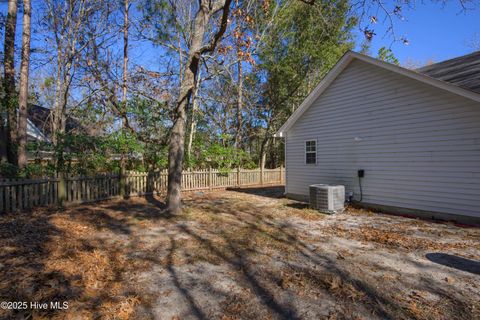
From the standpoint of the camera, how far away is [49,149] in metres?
8.95

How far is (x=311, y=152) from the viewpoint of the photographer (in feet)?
36.1

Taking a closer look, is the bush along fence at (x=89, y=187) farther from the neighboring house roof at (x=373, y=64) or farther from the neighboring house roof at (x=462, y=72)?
the neighboring house roof at (x=462, y=72)

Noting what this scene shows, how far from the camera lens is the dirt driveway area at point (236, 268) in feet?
9.55

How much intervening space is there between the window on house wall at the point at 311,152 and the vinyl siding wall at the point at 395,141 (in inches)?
7.2

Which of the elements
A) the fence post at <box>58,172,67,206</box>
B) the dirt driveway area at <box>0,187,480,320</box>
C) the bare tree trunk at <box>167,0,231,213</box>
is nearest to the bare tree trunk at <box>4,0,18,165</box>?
the fence post at <box>58,172,67,206</box>

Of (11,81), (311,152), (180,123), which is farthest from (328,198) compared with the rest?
(11,81)

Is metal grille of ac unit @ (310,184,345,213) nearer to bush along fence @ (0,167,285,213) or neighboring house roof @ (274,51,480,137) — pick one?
neighboring house roof @ (274,51,480,137)

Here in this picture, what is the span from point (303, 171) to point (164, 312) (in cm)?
916

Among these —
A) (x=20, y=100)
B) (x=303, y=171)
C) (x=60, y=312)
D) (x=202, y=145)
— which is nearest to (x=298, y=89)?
(x=202, y=145)

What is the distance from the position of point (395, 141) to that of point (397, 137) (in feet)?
0.42

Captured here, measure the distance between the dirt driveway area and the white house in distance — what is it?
1145 mm

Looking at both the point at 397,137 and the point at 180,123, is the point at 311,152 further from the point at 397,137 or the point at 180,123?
the point at 180,123

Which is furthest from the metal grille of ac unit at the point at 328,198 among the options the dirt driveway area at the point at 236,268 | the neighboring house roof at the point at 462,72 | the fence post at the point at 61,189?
the fence post at the point at 61,189

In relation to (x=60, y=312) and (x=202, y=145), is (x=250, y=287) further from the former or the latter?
(x=202, y=145)
